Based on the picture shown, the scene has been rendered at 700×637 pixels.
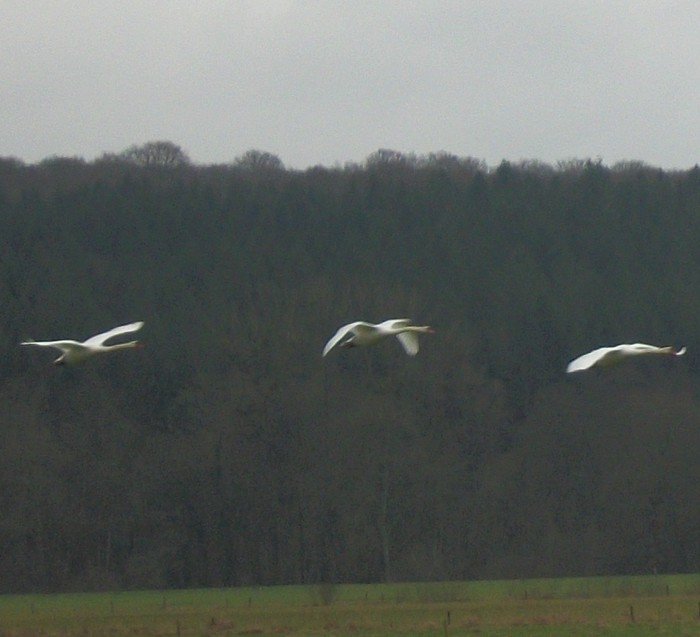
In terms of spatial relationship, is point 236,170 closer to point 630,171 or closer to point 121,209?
point 121,209

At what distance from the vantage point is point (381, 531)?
57.9 meters

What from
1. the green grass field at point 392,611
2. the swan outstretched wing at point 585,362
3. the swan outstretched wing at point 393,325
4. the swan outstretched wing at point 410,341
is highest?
the swan outstretched wing at point 393,325

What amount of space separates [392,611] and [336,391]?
2424cm

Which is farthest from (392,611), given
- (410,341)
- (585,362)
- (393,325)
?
(585,362)

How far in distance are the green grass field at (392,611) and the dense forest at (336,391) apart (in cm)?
871

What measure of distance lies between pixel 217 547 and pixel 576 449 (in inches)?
551

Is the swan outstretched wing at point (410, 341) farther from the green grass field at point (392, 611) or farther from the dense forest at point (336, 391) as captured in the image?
the dense forest at point (336, 391)

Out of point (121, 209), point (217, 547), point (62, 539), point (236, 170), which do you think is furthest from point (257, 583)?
point (236, 170)

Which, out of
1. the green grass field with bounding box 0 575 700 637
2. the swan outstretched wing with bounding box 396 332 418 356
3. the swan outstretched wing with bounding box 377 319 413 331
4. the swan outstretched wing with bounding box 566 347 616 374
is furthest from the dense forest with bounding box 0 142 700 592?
the swan outstretched wing with bounding box 566 347 616 374

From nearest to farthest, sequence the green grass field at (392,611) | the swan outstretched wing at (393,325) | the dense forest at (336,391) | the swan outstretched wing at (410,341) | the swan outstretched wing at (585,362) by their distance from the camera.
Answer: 1. the swan outstretched wing at (585,362)
2. the swan outstretched wing at (393,325)
3. the swan outstretched wing at (410,341)
4. the green grass field at (392,611)
5. the dense forest at (336,391)

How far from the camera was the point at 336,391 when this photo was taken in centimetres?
6169

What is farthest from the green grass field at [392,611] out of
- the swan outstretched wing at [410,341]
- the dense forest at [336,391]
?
the dense forest at [336,391]

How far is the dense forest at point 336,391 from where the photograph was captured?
58.4 meters

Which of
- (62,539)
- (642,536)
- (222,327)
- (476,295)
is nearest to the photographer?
(642,536)
